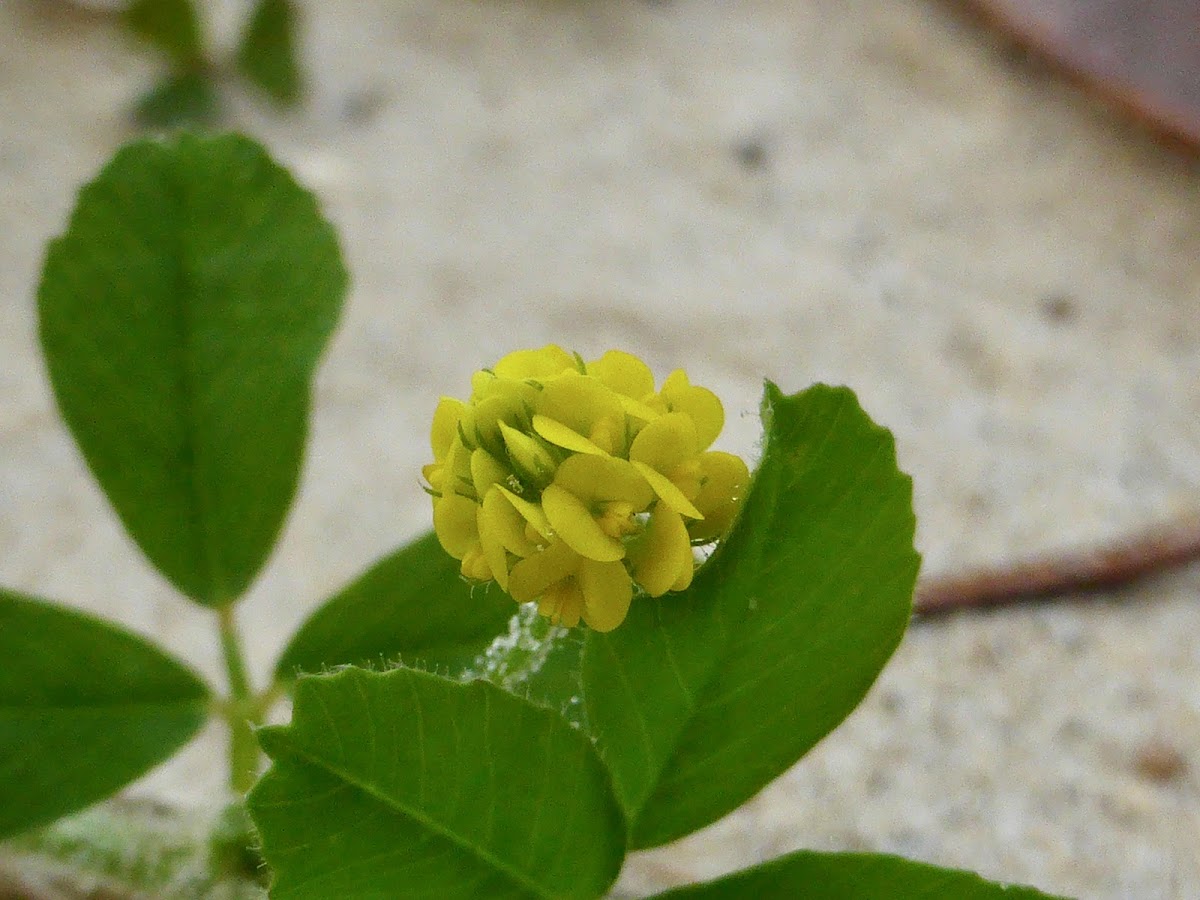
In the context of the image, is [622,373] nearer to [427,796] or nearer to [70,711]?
[427,796]

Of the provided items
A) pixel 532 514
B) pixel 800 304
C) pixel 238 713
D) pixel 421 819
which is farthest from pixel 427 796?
pixel 800 304

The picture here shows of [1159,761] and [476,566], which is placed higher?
[476,566]

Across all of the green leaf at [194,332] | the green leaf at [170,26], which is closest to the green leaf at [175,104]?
the green leaf at [170,26]

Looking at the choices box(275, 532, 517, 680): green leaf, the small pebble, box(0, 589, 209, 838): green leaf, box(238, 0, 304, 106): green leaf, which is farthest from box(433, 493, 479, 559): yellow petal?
box(238, 0, 304, 106): green leaf

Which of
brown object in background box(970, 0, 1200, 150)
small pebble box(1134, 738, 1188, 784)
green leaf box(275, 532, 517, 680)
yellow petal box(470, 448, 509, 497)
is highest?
yellow petal box(470, 448, 509, 497)

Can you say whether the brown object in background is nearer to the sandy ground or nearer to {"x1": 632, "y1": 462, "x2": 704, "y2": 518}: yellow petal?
the sandy ground

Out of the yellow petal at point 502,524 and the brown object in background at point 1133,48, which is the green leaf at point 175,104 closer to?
the brown object in background at point 1133,48
